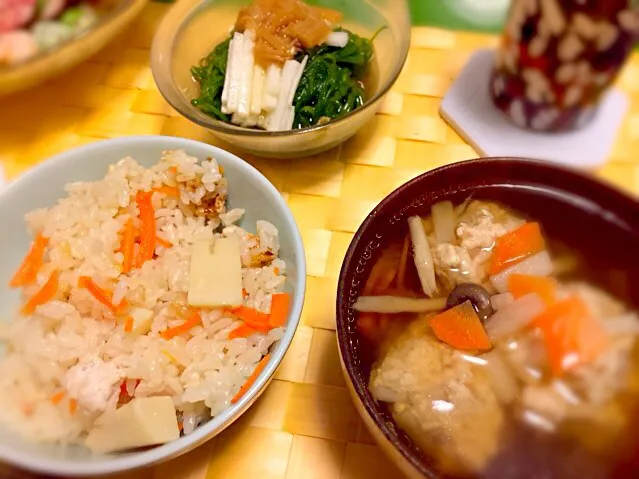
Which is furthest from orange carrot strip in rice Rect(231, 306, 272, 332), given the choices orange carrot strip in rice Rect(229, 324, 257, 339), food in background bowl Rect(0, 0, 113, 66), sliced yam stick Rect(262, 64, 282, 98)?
food in background bowl Rect(0, 0, 113, 66)

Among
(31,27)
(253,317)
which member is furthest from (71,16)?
(253,317)

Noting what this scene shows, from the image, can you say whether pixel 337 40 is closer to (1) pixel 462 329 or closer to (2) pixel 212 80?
(2) pixel 212 80

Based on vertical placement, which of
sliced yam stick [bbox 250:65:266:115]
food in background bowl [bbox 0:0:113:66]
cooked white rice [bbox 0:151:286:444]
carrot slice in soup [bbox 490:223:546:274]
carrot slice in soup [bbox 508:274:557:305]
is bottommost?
cooked white rice [bbox 0:151:286:444]

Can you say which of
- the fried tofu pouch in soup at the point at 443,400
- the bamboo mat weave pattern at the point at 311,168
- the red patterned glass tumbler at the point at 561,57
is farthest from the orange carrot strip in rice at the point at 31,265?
the red patterned glass tumbler at the point at 561,57

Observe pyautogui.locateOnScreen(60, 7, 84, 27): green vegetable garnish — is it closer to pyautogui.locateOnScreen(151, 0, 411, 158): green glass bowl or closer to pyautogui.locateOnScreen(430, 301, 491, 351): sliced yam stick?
pyautogui.locateOnScreen(151, 0, 411, 158): green glass bowl

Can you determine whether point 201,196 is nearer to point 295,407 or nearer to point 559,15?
point 295,407

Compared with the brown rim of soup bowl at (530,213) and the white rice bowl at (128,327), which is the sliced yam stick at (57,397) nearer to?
the white rice bowl at (128,327)
